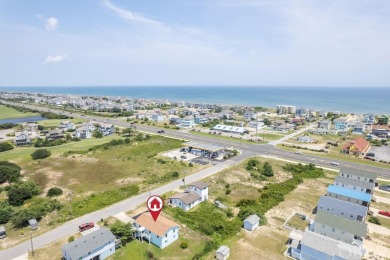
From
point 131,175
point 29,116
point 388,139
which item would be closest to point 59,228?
point 131,175

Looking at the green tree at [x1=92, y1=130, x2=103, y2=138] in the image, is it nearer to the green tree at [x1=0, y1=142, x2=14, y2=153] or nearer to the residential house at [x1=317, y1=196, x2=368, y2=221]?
the green tree at [x1=0, y1=142, x2=14, y2=153]

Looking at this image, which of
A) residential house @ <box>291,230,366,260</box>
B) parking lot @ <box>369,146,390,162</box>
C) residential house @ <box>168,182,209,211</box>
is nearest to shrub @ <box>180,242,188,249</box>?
residential house @ <box>168,182,209,211</box>

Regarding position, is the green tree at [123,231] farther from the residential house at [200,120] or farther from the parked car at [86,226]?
the residential house at [200,120]

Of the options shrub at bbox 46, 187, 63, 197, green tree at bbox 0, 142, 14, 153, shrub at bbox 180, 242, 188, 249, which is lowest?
green tree at bbox 0, 142, 14, 153

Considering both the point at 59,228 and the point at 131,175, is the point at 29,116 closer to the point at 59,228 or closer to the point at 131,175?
the point at 131,175

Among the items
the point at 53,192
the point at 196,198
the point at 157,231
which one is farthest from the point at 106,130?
the point at 157,231
